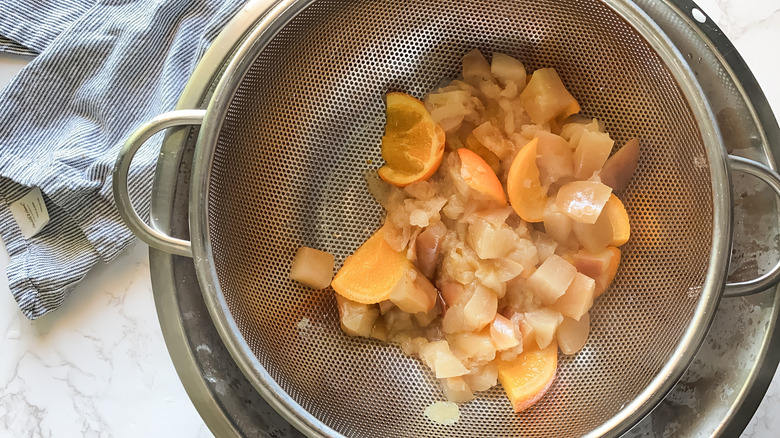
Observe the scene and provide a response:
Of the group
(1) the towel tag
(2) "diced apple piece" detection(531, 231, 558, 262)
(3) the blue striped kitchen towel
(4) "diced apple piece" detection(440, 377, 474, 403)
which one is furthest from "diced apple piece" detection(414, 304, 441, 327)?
(1) the towel tag

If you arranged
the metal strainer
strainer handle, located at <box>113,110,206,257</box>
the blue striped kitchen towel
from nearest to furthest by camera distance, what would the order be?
1. strainer handle, located at <box>113,110,206,257</box>
2. the metal strainer
3. the blue striped kitchen towel

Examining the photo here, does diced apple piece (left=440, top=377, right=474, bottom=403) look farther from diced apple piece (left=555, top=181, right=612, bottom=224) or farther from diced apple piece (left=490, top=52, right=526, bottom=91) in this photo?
diced apple piece (left=490, top=52, right=526, bottom=91)

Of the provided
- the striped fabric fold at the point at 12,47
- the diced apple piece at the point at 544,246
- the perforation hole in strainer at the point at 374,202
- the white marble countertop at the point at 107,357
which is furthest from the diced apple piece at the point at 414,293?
the striped fabric fold at the point at 12,47

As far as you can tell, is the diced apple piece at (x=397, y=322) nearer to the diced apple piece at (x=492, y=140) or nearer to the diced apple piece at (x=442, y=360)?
the diced apple piece at (x=442, y=360)

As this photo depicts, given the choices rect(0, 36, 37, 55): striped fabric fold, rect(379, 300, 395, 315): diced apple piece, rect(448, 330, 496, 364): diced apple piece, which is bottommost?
rect(0, 36, 37, 55): striped fabric fold

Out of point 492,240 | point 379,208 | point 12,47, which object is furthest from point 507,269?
point 12,47

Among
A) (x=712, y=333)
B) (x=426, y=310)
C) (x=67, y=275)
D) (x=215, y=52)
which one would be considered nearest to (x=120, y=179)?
(x=215, y=52)

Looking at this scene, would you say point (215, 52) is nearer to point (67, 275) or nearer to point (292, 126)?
point (292, 126)
